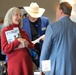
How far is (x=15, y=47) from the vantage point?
2225 millimetres

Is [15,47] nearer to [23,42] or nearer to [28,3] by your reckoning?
[23,42]

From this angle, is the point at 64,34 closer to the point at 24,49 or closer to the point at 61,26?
the point at 61,26

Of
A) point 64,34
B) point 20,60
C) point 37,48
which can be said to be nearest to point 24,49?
point 20,60

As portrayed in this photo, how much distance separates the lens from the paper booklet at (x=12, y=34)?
7.41 ft

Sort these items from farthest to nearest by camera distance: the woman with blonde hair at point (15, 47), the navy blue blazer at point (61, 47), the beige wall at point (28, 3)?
1. the beige wall at point (28, 3)
2. the woman with blonde hair at point (15, 47)
3. the navy blue blazer at point (61, 47)

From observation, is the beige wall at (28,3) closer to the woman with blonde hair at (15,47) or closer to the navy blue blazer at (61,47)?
the woman with blonde hair at (15,47)

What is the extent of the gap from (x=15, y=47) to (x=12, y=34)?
5.8 inches

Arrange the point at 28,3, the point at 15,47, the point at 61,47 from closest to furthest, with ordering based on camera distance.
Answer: the point at 61,47 → the point at 15,47 → the point at 28,3

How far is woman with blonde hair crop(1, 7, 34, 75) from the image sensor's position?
88.0 inches

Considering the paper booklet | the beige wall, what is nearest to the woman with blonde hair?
the paper booklet

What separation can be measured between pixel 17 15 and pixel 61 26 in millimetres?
556

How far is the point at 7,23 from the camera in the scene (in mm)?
2299

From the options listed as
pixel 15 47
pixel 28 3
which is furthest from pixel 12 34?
pixel 28 3

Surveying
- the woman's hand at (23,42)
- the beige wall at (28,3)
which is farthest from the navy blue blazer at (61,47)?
the beige wall at (28,3)
